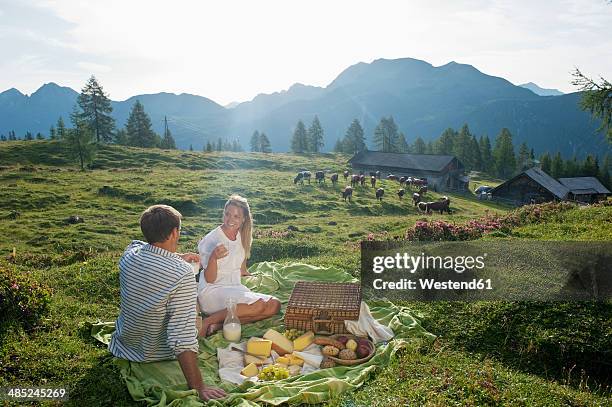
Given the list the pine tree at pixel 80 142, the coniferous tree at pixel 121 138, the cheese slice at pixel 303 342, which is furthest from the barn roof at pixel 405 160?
the cheese slice at pixel 303 342

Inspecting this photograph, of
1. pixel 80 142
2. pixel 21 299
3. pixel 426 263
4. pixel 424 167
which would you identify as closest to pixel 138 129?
pixel 80 142

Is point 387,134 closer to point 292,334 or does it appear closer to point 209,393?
point 292,334

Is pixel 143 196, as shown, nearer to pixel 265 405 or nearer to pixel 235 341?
pixel 235 341

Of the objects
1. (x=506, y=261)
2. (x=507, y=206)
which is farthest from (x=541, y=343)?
(x=507, y=206)

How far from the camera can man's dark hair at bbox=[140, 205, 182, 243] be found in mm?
5855

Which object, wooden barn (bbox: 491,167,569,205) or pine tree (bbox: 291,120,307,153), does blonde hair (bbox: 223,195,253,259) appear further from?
pine tree (bbox: 291,120,307,153)

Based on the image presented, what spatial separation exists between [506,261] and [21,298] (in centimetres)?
1133

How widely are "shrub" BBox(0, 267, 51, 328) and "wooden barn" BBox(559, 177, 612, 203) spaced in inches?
2591

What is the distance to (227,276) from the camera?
325 inches

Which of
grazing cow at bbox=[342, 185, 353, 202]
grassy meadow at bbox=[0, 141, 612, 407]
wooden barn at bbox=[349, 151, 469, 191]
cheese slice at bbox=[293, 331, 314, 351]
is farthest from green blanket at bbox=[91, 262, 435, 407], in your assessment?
wooden barn at bbox=[349, 151, 469, 191]

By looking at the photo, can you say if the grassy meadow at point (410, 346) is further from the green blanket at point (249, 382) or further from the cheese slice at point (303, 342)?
the cheese slice at point (303, 342)

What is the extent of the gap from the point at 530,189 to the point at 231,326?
56.0 m

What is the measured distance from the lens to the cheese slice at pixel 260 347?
7051mm

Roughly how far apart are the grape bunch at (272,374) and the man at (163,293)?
2.70 feet
